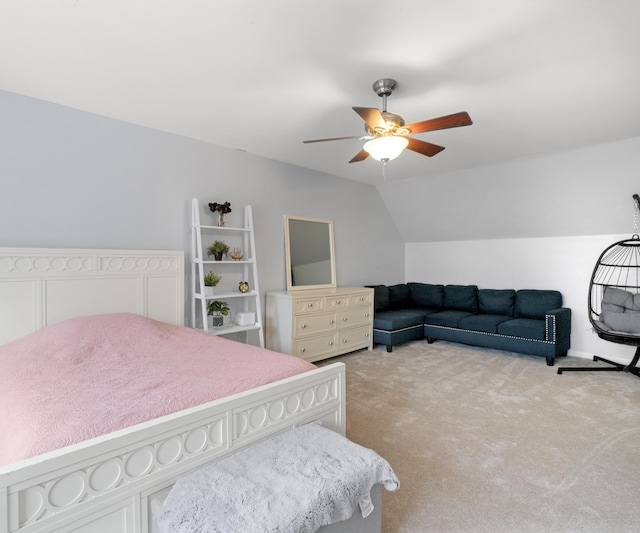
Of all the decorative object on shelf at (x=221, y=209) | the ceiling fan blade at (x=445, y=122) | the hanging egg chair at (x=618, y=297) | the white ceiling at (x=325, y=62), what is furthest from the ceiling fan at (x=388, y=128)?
the hanging egg chair at (x=618, y=297)

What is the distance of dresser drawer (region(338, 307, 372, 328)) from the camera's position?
15.0 ft

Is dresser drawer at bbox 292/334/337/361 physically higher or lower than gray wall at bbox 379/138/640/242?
lower

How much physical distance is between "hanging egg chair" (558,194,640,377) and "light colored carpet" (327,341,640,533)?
426 millimetres

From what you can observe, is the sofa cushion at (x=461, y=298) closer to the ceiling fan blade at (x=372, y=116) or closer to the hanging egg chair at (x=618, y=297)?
the hanging egg chair at (x=618, y=297)

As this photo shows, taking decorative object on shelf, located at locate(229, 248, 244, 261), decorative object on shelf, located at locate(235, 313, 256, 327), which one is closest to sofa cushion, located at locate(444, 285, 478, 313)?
decorative object on shelf, located at locate(235, 313, 256, 327)

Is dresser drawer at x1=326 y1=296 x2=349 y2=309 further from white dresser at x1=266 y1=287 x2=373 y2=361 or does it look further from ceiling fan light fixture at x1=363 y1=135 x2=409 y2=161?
ceiling fan light fixture at x1=363 y1=135 x2=409 y2=161


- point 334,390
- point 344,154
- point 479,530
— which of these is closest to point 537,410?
point 479,530

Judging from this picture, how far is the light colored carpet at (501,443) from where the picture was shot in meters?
1.82

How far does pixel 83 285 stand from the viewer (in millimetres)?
2867

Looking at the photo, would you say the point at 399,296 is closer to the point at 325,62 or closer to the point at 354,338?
the point at 354,338

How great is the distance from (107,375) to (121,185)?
73.0 inches

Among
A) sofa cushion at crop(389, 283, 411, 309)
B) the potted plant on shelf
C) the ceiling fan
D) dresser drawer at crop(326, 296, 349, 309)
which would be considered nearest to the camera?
the ceiling fan

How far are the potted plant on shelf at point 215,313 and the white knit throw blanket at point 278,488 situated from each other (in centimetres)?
220

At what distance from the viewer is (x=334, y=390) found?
2.03 m
